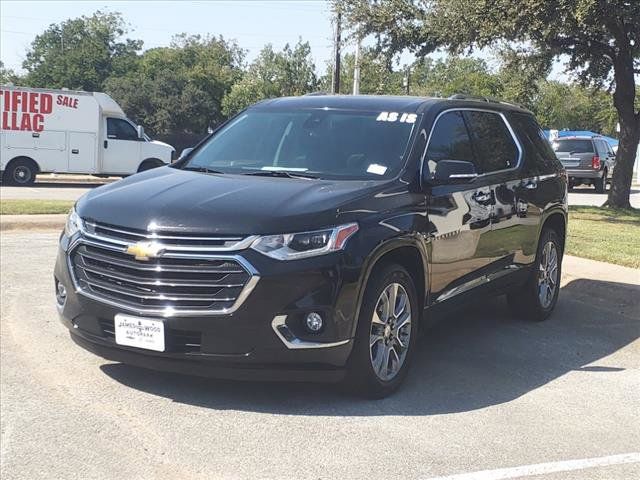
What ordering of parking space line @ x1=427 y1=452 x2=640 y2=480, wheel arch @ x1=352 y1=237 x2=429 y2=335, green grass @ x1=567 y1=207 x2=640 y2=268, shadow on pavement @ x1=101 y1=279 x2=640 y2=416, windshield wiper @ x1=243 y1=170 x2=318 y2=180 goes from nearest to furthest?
1. parking space line @ x1=427 y1=452 x2=640 y2=480
2. wheel arch @ x1=352 y1=237 x2=429 y2=335
3. shadow on pavement @ x1=101 y1=279 x2=640 y2=416
4. windshield wiper @ x1=243 y1=170 x2=318 y2=180
5. green grass @ x1=567 y1=207 x2=640 y2=268

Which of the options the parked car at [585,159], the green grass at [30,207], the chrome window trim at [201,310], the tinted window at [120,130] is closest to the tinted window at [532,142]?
the chrome window trim at [201,310]

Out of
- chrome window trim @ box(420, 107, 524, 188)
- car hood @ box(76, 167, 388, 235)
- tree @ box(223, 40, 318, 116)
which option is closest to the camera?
car hood @ box(76, 167, 388, 235)

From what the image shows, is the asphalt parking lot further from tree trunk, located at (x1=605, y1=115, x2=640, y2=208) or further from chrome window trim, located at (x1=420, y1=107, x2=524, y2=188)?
tree trunk, located at (x1=605, y1=115, x2=640, y2=208)

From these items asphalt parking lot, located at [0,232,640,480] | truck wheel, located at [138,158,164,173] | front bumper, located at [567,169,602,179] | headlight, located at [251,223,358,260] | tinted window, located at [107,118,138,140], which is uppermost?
tinted window, located at [107,118,138,140]

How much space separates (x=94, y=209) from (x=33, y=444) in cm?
145

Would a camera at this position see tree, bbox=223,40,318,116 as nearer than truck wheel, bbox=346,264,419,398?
No

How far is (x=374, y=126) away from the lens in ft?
18.2

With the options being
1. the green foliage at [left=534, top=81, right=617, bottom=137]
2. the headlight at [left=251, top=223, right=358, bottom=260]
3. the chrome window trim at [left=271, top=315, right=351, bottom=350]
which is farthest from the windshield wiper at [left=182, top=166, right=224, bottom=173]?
the green foliage at [left=534, top=81, right=617, bottom=137]

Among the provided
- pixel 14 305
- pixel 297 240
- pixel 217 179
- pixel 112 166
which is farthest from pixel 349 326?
pixel 112 166

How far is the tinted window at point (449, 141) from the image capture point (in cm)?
549

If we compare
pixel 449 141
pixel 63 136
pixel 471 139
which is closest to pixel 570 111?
pixel 63 136

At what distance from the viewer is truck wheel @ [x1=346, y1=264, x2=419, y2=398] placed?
4.50 meters

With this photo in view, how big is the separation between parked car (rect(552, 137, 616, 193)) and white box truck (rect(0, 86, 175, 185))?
14376 mm

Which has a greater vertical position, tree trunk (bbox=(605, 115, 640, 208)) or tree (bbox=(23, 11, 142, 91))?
tree (bbox=(23, 11, 142, 91))
